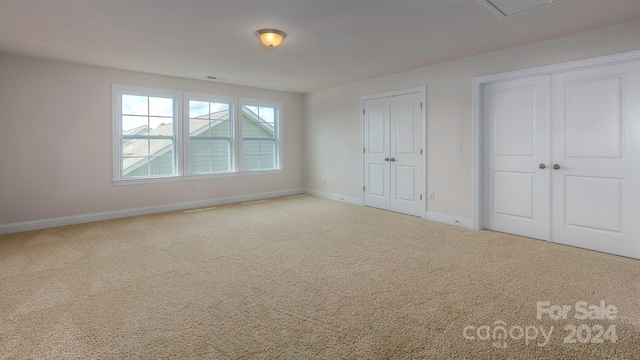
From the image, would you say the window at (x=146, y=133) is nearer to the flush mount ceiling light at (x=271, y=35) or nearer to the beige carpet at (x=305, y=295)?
the beige carpet at (x=305, y=295)

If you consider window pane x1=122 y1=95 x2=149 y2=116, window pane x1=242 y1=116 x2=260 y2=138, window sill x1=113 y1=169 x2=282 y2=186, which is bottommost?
window sill x1=113 y1=169 x2=282 y2=186

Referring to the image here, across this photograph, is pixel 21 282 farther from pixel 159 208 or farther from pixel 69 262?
pixel 159 208

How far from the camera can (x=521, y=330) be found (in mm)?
2121

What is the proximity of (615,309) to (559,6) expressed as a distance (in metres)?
2.60

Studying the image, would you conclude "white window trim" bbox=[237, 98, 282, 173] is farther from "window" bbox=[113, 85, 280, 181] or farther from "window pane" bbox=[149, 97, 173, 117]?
"window pane" bbox=[149, 97, 173, 117]

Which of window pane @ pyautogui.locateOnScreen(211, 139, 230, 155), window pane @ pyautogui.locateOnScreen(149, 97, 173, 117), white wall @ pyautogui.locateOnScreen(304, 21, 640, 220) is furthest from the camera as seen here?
window pane @ pyautogui.locateOnScreen(211, 139, 230, 155)

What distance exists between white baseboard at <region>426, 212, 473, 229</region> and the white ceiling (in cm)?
238

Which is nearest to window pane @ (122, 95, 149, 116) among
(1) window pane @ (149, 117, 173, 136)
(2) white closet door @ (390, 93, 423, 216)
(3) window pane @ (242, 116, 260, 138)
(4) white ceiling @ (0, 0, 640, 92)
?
(1) window pane @ (149, 117, 173, 136)

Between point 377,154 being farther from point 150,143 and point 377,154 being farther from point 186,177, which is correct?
point 150,143

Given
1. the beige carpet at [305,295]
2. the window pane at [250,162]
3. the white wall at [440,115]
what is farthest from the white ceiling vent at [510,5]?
the window pane at [250,162]

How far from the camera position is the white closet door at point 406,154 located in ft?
17.9

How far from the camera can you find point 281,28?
11.5 feet

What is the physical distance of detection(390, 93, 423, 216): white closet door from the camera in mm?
5441

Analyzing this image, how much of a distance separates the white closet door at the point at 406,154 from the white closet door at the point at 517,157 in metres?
1.09
